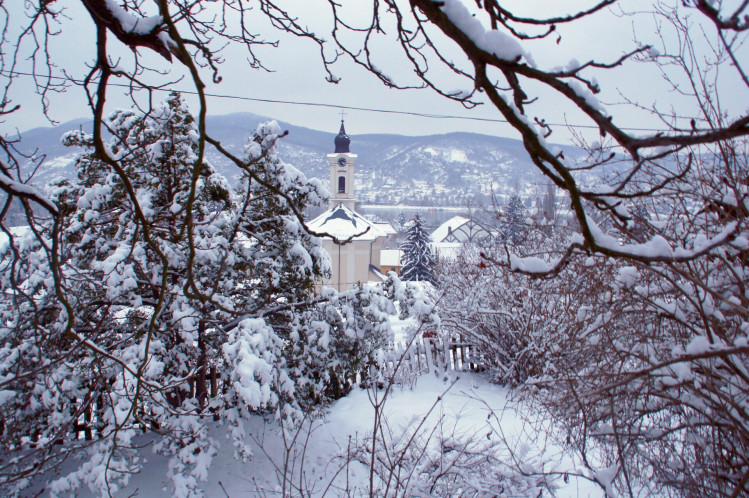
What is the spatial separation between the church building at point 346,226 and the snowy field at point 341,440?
794 inches

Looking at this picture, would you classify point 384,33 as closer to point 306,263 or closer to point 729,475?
point 729,475

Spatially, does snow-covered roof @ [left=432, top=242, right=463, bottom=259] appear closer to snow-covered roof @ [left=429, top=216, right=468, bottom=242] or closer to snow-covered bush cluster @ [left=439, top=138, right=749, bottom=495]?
snow-covered bush cluster @ [left=439, top=138, right=749, bottom=495]

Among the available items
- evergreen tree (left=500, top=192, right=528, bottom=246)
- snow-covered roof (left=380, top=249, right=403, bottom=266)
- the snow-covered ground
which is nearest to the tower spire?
snow-covered roof (left=380, top=249, right=403, bottom=266)

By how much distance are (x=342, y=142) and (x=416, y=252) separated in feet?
36.8

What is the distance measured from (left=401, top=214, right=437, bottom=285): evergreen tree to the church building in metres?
2.49

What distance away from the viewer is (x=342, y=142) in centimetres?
4078

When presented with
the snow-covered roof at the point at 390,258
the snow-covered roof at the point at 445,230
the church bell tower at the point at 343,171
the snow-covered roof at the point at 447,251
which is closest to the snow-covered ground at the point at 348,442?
the snow-covered roof at the point at 447,251

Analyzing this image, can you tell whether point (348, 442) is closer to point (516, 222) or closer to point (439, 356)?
point (516, 222)

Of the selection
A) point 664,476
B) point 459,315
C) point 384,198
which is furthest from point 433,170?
point 664,476

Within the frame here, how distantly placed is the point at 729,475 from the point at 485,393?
5982 mm

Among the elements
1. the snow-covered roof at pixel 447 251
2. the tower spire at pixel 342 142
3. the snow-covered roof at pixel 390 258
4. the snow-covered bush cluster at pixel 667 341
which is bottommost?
the snow-covered roof at pixel 390 258

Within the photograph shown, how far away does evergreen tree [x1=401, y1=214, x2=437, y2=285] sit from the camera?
38.9m

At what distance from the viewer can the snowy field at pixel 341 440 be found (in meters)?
5.40

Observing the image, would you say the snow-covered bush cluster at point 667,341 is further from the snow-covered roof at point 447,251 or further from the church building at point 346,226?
the church building at point 346,226
